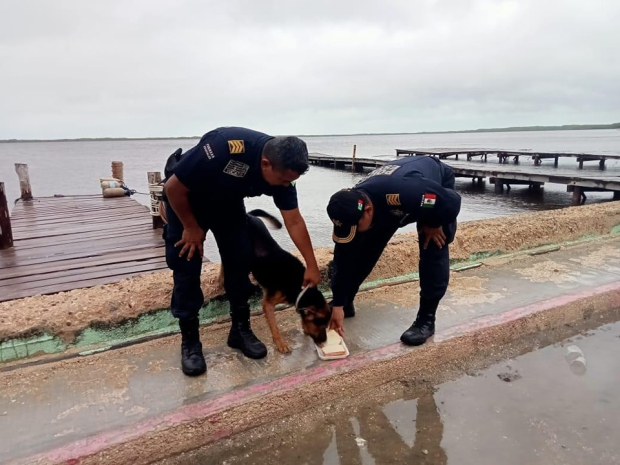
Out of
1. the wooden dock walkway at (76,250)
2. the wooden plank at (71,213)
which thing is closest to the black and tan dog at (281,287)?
the wooden dock walkway at (76,250)

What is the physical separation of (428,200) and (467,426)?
1269 millimetres

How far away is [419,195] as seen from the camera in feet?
8.50

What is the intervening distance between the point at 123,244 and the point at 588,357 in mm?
5865

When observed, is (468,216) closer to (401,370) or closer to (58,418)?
(401,370)

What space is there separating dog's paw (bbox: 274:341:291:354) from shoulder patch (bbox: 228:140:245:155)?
4.30 ft

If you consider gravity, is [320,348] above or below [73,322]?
below

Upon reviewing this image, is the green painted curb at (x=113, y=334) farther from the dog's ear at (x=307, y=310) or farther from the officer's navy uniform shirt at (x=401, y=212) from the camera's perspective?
the officer's navy uniform shirt at (x=401, y=212)

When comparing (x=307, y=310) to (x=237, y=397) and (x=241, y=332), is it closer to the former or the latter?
(x=241, y=332)

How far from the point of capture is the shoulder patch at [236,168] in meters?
2.34

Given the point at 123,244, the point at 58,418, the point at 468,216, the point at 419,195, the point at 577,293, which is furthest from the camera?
the point at 468,216

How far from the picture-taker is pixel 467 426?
8.00ft

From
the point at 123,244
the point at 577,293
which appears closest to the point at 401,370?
the point at 577,293

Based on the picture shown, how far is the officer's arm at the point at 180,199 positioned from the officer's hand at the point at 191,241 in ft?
0.15

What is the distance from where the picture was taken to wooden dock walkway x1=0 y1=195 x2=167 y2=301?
189 inches
